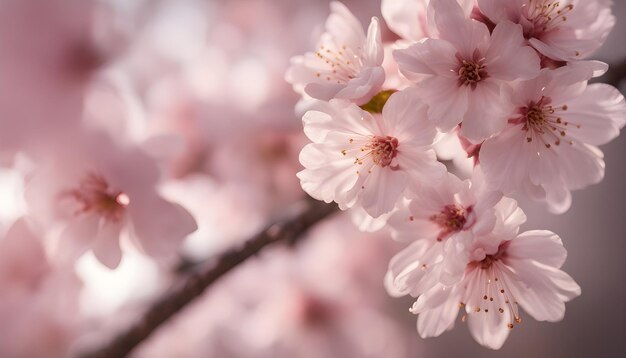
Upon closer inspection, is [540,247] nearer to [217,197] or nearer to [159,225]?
[159,225]

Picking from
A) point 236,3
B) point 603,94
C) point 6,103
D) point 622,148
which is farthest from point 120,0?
point 622,148

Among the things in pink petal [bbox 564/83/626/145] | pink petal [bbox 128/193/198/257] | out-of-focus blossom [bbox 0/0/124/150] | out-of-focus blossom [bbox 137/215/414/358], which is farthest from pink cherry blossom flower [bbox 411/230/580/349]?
out-of-focus blossom [bbox 137/215/414/358]

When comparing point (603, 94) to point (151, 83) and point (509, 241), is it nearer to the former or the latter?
point (509, 241)

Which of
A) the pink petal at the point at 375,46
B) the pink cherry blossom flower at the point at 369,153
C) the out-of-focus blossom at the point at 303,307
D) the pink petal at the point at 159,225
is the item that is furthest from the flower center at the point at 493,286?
the out-of-focus blossom at the point at 303,307

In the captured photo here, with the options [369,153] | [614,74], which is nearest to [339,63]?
[369,153]

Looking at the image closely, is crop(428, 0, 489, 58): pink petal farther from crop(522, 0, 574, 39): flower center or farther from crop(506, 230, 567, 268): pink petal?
crop(506, 230, 567, 268): pink petal

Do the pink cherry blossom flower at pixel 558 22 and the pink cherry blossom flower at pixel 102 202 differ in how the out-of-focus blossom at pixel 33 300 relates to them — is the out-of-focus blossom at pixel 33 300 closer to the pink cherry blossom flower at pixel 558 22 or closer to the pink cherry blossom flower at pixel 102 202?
the pink cherry blossom flower at pixel 102 202
